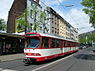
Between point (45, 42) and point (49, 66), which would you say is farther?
point (45, 42)

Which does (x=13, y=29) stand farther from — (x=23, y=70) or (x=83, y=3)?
(x=23, y=70)

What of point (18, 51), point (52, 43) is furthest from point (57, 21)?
point (52, 43)

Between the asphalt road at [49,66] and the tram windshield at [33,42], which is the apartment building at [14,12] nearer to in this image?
the asphalt road at [49,66]

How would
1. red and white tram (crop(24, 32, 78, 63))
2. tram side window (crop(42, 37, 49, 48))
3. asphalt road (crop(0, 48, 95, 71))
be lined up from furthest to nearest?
tram side window (crop(42, 37, 49, 48)) < red and white tram (crop(24, 32, 78, 63)) < asphalt road (crop(0, 48, 95, 71))

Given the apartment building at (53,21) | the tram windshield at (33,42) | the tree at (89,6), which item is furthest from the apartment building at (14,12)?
the tram windshield at (33,42)

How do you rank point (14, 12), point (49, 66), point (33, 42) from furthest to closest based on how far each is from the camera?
1. point (14, 12)
2. point (33, 42)
3. point (49, 66)

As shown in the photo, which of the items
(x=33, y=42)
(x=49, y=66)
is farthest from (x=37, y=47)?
(x=49, y=66)

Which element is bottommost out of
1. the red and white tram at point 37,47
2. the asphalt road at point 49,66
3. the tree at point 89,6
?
the asphalt road at point 49,66

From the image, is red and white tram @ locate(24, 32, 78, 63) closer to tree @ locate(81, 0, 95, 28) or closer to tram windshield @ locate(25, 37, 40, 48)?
tram windshield @ locate(25, 37, 40, 48)

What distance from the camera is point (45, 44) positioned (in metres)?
12.9

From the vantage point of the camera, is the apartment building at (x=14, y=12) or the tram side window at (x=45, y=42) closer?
the tram side window at (x=45, y=42)

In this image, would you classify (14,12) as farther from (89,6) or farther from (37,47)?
(37,47)

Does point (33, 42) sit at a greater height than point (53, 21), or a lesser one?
lesser

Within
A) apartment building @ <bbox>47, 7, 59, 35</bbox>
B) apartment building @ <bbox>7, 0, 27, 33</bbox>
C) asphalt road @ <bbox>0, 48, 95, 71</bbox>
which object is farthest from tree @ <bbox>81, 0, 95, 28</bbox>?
apartment building @ <bbox>47, 7, 59, 35</bbox>
